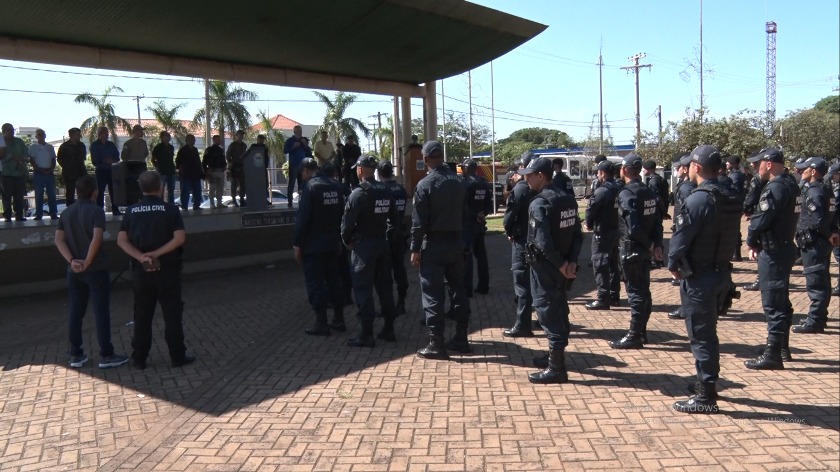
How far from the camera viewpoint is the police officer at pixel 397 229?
24.2ft

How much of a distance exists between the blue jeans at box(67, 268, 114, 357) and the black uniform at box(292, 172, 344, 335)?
2007 millimetres

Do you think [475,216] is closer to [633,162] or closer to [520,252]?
[520,252]

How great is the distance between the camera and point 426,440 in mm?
4703

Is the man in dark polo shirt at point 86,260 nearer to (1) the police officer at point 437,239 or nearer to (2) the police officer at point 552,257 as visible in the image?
(1) the police officer at point 437,239

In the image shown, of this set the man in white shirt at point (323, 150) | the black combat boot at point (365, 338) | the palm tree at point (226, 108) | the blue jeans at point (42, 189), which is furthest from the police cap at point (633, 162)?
the palm tree at point (226, 108)

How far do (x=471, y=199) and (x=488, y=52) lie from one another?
687cm

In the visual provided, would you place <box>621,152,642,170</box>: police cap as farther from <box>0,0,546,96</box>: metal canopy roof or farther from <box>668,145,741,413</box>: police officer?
<box>0,0,546,96</box>: metal canopy roof

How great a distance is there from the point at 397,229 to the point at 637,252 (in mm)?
2541

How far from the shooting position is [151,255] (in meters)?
6.26

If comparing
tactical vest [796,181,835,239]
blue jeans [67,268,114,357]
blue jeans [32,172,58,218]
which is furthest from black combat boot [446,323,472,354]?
blue jeans [32,172,58,218]

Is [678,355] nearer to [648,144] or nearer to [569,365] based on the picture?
[569,365]

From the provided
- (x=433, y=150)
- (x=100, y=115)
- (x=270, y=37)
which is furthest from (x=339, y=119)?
(x=433, y=150)

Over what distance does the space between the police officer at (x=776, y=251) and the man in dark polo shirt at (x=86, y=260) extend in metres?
6.04

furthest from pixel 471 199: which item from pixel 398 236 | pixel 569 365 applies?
pixel 569 365
